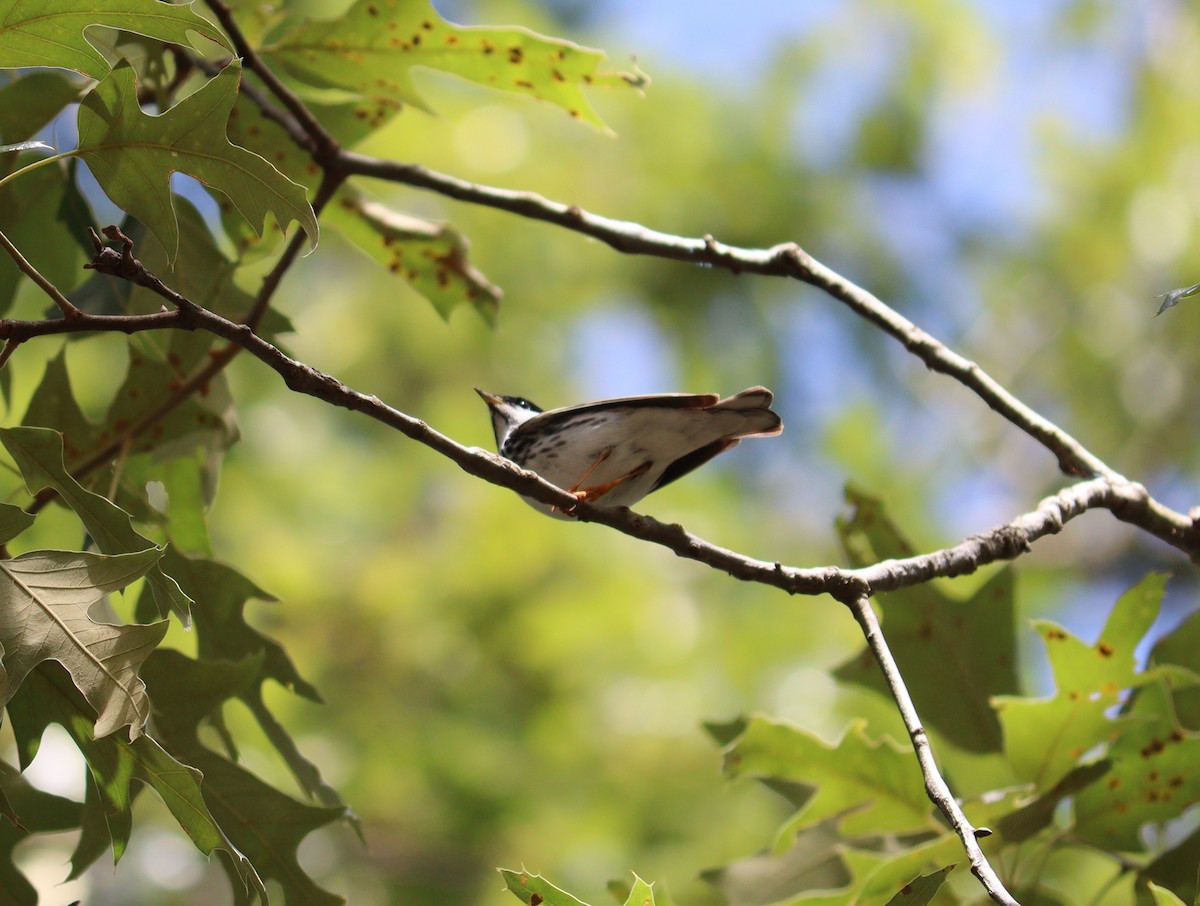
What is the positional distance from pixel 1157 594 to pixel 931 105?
18.5 feet

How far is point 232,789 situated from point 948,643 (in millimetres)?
1276

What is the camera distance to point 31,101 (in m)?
1.84

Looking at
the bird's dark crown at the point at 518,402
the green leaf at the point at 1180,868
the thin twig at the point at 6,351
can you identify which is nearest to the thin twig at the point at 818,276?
the green leaf at the point at 1180,868

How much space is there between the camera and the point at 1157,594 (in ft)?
5.57

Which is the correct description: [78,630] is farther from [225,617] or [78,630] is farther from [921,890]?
[921,890]

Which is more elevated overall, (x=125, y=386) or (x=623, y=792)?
(x=125, y=386)

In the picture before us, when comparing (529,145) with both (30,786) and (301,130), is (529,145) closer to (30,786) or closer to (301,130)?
(301,130)

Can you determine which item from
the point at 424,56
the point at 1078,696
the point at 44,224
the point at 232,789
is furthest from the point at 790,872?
the point at 44,224

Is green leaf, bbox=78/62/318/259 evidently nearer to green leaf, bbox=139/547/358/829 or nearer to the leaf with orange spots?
green leaf, bbox=139/547/358/829

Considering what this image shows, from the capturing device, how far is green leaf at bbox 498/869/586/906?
120cm

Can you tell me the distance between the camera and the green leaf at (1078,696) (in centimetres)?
170

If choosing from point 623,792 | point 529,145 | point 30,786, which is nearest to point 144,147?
point 30,786

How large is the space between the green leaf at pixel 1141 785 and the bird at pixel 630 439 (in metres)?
0.80

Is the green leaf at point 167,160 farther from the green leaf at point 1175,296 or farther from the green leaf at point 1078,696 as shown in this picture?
the green leaf at point 1078,696
